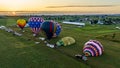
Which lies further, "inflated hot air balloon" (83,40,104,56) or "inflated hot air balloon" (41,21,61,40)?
"inflated hot air balloon" (41,21,61,40)

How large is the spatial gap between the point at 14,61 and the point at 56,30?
52.0 feet

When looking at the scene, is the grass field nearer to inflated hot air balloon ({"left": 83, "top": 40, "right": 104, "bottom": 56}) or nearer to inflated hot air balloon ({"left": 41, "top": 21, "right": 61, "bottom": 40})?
inflated hot air balloon ({"left": 83, "top": 40, "right": 104, "bottom": 56})

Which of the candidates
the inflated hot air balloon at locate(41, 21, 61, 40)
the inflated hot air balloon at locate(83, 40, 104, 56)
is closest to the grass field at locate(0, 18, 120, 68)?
the inflated hot air balloon at locate(83, 40, 104, 56)

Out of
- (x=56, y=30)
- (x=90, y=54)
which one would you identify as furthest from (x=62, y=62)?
(x=56, y=30)

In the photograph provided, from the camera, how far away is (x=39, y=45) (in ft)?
108

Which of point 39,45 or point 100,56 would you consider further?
point 39,45

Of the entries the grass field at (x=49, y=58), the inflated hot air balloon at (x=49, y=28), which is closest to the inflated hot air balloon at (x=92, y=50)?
the grass field at (x=49, y=58)

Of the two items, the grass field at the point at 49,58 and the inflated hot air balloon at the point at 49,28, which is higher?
the inflated hot air balloon at the point at 49,28

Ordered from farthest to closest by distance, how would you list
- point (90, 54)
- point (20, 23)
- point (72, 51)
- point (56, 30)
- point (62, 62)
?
point (20, 23), point (56, 30), point (72, 51), point (90, 54), point (62, 62)

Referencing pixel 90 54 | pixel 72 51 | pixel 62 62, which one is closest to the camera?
pixel 62 62

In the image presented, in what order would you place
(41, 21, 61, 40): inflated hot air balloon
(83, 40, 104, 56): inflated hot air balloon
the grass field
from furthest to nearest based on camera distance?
1. (41, 21, 61, 40): inflated hot air balloon
2. (83, 40, 104, 56): inflated hot air balloon
3. the grass field

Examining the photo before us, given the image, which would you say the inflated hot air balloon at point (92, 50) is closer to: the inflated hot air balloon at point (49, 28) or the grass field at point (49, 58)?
the grass field at point (49, 58)

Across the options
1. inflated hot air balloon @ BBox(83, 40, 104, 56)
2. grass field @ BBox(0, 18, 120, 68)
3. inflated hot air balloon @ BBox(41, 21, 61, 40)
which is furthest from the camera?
inflated hot air balloon @ BBox(41, 21, 61, 40)

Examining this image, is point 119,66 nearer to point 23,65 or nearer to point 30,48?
point 23,65
